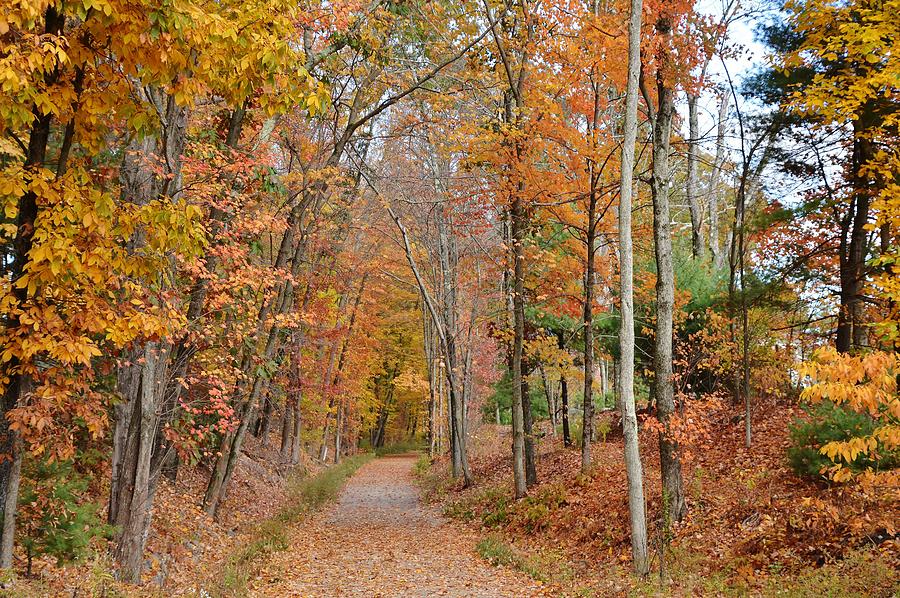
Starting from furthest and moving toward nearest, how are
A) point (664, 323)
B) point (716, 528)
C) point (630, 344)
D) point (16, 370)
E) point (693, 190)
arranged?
point (693, 190)
point (664, 323)
point (716, 528)
point (630, 344)
point (16, 370)

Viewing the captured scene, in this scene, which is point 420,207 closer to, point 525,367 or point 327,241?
point 327,241

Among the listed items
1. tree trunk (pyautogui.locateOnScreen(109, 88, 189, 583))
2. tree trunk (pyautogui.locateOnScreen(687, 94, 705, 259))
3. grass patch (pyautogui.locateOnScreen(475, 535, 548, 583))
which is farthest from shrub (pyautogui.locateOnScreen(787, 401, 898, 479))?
tree trunk (pyautogui.locateOnScreen(687, 94, 705, 259))

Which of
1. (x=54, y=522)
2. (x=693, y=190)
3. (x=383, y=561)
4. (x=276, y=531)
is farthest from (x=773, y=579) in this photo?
(x=693, y=190)

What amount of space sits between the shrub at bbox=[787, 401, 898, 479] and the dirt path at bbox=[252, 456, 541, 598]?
4361mm

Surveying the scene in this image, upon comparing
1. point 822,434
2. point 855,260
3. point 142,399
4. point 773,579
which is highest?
point 855,260

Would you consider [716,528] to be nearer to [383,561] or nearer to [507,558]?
[507,558]

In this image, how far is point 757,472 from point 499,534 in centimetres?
487

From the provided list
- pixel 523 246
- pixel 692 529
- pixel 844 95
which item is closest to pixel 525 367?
pixel 523 246

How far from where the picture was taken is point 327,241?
61.6 ft

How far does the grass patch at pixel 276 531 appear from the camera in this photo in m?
7.40

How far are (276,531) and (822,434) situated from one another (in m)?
9.42

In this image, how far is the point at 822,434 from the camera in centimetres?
824

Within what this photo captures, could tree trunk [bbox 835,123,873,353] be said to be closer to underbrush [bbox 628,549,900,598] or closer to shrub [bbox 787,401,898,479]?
shrub [bbox 787,401,898,479]

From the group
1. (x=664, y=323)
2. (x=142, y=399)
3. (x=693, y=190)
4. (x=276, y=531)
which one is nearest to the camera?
(x=142, y=399)
